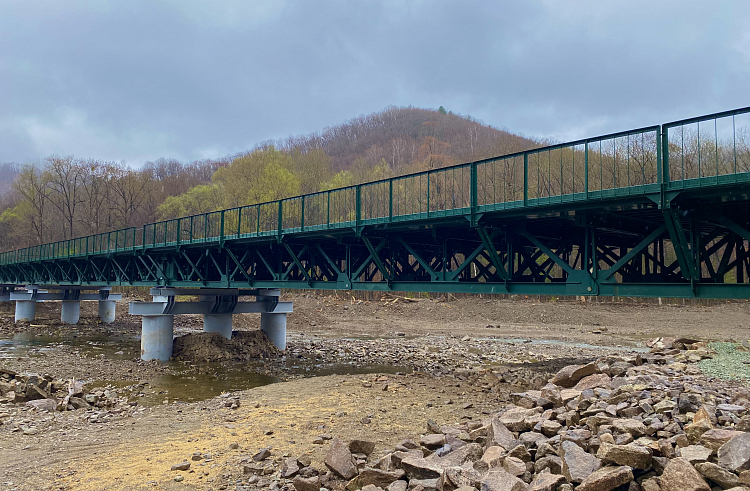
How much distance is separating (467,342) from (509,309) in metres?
14.6

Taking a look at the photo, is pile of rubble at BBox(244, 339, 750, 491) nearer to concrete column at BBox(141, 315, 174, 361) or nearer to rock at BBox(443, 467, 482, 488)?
rock at BBox(443, 467, 482, 488)

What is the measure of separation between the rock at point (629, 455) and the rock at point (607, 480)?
30 centimetres

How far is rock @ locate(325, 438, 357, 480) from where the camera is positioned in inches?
303

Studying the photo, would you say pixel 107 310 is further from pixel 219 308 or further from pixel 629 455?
pixel 629 455

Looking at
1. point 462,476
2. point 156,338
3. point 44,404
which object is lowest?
point 44,404

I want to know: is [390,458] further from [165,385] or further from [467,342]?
[467,342]

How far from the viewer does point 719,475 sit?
5.93m

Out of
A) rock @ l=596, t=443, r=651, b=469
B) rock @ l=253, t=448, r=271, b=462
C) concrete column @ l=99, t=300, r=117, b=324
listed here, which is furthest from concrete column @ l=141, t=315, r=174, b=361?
concrete column @ l=99, t=300, r=117, b=324

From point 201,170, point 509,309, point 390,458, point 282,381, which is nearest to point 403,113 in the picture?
point 201,170

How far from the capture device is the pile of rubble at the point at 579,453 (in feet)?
20.5

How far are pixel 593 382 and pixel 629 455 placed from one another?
595 centimetres

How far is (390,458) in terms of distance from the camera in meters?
7.74

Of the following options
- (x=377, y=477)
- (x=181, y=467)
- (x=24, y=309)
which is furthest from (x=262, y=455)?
(x=24, y=309)

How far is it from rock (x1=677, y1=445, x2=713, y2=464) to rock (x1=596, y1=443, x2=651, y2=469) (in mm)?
395
